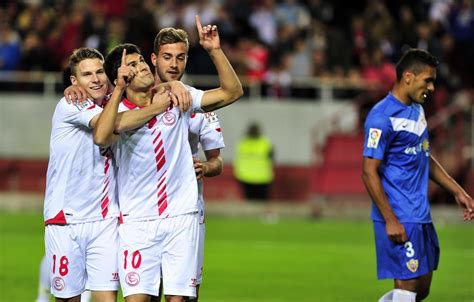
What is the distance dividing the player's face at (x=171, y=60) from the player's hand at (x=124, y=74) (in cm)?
38

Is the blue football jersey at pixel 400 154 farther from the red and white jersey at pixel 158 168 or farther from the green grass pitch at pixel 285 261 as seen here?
the green grass pitch at pixel 285 261

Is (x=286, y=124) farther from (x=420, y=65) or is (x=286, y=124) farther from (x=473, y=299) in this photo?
(x=420, y=65)

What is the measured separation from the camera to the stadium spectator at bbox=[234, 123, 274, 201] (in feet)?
83.4

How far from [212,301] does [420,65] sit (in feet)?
14.2

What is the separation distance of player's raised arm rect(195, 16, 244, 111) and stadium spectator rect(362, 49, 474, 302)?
183 centimetres

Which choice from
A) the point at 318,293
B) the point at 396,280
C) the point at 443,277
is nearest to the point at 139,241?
the point at 396,280

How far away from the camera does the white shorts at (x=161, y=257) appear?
905cm

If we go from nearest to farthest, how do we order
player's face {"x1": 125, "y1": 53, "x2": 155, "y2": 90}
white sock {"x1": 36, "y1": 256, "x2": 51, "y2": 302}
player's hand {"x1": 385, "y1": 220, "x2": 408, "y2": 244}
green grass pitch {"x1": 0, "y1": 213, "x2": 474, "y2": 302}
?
player's face {"x1": 125, "y1": 53, "x2": 155, "y2": 90}
player's hand {"x1": 385, "y1": 220, "x2": 408, "y2": 244}
white sock {"x1": 36, "y1": 256, "x2": 51, "y2": 302}
green grass pitch {"x1": 0, "y1": 213, "x2": 474, "y2": 302}

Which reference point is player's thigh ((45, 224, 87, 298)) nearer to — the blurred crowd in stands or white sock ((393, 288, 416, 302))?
white sock ((393, 288, 416, 302))

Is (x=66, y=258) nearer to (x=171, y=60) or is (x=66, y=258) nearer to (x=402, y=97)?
(x=171, y=60)

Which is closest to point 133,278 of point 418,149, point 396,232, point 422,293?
point 396,232

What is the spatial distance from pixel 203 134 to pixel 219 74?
3.25 ft

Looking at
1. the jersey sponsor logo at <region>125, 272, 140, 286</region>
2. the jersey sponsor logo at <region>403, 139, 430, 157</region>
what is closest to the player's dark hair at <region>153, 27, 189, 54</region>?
the jersey sponsor logo at <region>125, 272, 140, 286</region>

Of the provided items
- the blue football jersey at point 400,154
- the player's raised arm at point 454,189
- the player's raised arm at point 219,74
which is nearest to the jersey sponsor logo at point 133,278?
the player's raised arm at point 219,74
